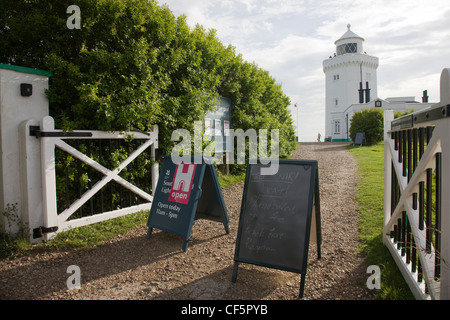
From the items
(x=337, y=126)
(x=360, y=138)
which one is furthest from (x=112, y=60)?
(x=337, y=126)

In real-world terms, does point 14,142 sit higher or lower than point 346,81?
lower

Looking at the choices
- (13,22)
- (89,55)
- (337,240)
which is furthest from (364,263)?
(13,22)

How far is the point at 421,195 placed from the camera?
318 centimetres

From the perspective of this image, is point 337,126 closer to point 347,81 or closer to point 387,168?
point 347,81

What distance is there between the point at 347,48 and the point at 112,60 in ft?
186

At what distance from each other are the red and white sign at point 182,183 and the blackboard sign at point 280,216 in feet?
4.24

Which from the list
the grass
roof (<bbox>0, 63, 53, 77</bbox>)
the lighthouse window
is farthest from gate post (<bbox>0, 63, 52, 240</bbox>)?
the lighthouse window

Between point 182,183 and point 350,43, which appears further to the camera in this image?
point 350,43

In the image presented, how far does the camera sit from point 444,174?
244 cm

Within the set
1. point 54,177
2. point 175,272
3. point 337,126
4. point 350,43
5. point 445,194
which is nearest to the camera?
point 445,194

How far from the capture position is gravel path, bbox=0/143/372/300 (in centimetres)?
345

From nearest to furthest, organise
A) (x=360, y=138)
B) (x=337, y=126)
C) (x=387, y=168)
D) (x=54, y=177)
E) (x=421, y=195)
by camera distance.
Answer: (x=421, y=195), (x=387, y=168), (x=54, y=177), (x=360, y=138), (x=337, y=126)

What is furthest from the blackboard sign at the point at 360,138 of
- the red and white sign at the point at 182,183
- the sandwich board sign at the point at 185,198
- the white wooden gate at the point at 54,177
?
the red and white sign at the point at 182,183

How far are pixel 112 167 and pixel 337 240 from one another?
14.2 feet
